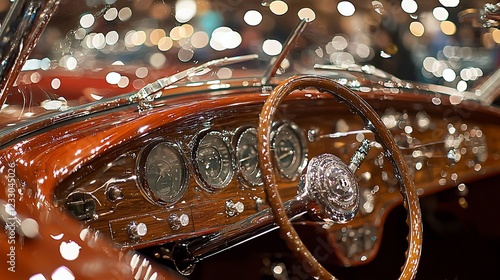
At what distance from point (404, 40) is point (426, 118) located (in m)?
1.11

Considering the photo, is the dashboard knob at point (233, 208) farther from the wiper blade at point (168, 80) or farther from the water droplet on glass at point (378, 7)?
the water droplet on glass at point (378, 7)

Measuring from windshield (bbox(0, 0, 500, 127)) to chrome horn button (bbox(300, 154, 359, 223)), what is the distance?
22.4 inches

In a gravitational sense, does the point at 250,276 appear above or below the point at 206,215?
below

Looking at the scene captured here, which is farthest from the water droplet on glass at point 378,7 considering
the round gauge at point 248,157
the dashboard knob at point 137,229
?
the dashboard knob at point 137,229

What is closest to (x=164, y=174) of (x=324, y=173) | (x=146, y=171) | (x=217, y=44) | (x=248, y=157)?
(x=146, y=171)

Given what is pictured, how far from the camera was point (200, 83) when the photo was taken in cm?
186

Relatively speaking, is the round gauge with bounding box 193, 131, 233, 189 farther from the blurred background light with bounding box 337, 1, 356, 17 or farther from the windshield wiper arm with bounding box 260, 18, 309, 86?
the blurred background light with bounding box 337, 1, 356, 17

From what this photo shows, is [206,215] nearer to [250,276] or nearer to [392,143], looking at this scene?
[392,143]

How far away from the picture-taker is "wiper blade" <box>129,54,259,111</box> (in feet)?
5.35

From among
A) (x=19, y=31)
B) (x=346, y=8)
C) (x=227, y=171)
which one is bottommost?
(x=346, y=8)

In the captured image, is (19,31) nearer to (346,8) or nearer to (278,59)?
(278,59)

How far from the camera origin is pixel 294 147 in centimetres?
189

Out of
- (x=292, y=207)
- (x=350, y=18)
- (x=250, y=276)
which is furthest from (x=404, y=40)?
(x=292, y=207)

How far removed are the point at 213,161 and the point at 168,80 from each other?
26cm
